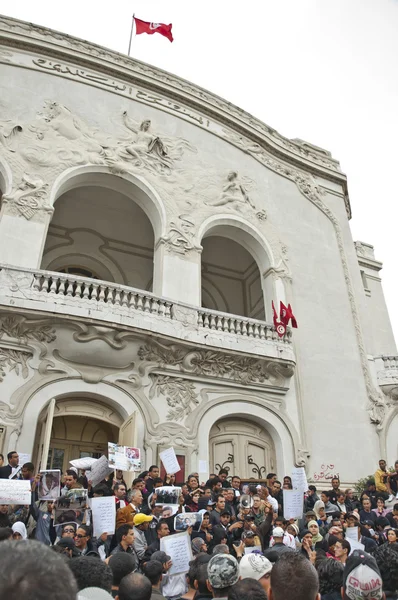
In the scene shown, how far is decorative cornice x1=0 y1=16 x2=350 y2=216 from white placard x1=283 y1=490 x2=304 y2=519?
1469 cm

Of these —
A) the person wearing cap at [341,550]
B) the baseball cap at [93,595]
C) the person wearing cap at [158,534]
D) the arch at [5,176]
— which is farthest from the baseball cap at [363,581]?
the arch at [5,176]

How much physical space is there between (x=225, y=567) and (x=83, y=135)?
49.5ft

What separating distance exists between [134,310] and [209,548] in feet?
22.8

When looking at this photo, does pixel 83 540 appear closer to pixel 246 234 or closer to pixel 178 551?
pixel 178 551

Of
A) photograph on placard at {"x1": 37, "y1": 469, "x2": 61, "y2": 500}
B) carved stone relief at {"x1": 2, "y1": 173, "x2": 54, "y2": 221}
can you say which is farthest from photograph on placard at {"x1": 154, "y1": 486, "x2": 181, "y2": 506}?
carved stone relief at {"x1": 2, "y1": 173, "x2": 54, "y2": 221}

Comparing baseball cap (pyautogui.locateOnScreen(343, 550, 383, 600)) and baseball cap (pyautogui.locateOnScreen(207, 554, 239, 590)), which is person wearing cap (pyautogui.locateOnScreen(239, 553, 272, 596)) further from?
baseball cap (pyautogui.locateOnScreen(343, 550, 383, 600))

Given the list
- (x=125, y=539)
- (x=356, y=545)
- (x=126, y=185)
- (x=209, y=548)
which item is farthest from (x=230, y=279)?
(x=125, y=539)

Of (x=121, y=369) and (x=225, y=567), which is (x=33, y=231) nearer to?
(x=121, y=369)

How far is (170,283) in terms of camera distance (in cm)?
1491

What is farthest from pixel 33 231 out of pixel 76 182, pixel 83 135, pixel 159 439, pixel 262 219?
pixel 262 219

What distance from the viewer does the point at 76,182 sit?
15.7 meters

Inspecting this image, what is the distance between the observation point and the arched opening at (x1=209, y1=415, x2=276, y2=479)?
13.7 meters

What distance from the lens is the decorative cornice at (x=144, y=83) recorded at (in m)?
17.3

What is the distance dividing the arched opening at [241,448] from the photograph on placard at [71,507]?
7.36 metres
